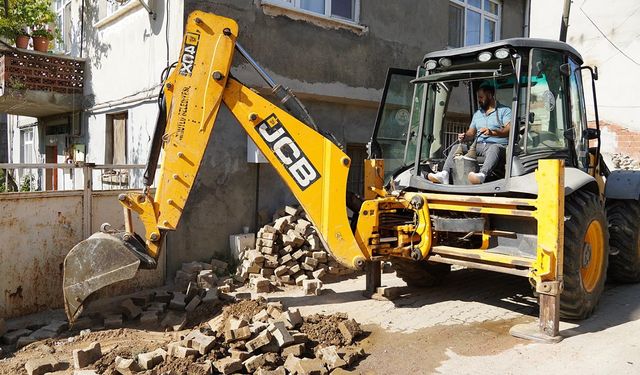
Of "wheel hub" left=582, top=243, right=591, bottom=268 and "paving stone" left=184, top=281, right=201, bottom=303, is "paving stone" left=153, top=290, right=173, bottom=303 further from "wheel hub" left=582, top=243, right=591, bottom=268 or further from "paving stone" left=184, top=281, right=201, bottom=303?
"wheel hub" left=582, top=243, right=591, bottom=268

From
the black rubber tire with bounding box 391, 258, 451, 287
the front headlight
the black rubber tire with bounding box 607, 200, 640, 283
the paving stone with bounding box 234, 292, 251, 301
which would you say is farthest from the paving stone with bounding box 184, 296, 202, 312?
the black rubber tire with bounding box 607, 200, 640, 283

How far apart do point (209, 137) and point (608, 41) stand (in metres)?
13.0

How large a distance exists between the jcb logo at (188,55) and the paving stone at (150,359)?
2.66 m

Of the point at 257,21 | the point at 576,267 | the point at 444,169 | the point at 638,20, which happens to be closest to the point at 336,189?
the point at 444,169

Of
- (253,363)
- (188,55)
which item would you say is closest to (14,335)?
(253,363)

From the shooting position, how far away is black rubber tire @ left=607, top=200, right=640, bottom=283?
269 inches

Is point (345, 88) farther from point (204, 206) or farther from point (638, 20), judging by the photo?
point (638, 20)

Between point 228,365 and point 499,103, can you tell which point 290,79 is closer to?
point 499,103

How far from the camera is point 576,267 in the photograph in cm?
529

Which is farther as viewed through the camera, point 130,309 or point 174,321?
point 130,309

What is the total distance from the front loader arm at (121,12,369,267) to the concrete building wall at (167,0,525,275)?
2485mm

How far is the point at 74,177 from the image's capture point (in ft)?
30.6

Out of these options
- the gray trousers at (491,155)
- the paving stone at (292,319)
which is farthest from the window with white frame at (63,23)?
the gray trousers at (491,155)

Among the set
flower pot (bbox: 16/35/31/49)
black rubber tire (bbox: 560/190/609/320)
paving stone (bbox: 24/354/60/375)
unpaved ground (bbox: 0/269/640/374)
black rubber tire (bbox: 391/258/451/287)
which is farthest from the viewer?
flower pot (bbox: 16/35/31/49)
